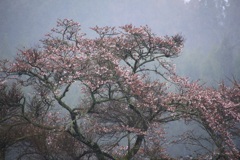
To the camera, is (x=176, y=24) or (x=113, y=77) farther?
(x=176, y=24)

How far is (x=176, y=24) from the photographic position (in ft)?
418

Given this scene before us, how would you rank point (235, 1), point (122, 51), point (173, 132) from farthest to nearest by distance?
point (235, 1)
point (173, 132)
point (122, 51)

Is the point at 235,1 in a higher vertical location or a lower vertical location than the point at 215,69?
higher

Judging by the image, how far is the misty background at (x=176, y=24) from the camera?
3118 inches

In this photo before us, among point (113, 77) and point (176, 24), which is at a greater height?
point (176, 24)

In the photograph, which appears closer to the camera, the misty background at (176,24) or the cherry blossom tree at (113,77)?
the cherry blossom tree at (113,77)

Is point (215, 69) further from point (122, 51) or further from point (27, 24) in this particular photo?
point (27, 24)

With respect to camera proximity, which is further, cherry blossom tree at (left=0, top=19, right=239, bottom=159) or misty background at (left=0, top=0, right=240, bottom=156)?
misty background at (left=0, top=0, right=240, bottom=156)

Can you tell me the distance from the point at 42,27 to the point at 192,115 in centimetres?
15822

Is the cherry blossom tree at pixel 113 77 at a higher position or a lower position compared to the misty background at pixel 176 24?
lower

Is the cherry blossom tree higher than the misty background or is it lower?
lower

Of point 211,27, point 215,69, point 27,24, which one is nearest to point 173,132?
point 215,69

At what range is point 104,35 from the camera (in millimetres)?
12375

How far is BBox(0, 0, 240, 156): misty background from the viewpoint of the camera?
79188 millimetres
